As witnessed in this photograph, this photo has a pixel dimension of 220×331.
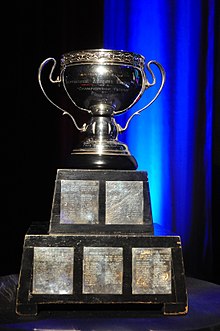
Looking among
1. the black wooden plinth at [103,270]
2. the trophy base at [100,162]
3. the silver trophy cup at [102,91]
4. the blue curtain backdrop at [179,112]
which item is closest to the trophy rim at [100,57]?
the silver trophy cup at [102,91]

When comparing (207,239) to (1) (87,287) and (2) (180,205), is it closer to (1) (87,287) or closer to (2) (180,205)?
→ (2) (180,205)

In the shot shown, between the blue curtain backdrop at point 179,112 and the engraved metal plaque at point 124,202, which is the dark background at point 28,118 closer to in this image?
the blue curtain backdrop at point 179,112

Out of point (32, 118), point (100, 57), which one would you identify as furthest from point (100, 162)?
point (32, 118)

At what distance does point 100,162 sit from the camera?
1.48 m

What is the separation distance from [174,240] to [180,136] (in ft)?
2.77

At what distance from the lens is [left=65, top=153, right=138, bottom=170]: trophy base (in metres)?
1.48

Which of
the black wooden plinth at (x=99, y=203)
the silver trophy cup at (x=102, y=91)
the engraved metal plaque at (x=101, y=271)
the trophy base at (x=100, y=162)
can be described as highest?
the silver trophy cup at (x=102, y=91)

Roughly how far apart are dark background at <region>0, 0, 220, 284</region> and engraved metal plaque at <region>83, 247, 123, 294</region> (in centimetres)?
76

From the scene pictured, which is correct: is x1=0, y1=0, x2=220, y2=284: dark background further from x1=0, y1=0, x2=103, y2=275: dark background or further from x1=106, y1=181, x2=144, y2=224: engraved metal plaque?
x1=106, y1=181, x2=144, y2=224: engraved metal plaque

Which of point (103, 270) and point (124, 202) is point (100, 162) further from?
point (103, 270)

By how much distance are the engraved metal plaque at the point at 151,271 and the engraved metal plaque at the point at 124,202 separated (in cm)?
8

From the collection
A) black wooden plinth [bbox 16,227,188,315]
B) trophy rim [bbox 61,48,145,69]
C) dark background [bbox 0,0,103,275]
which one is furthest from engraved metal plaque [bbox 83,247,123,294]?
dark background [bbox 0,0,103,275]

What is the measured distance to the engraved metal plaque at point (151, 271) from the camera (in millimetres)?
1376

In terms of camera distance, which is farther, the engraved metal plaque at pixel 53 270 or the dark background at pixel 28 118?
the dark background at pixel 28 118
